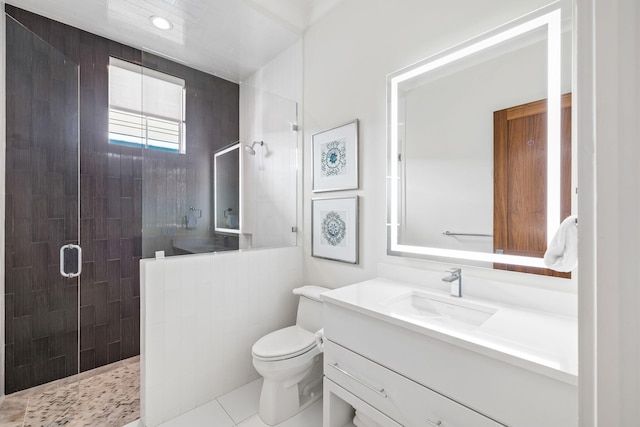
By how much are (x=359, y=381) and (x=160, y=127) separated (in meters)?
1.92

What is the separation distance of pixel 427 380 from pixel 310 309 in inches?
43.6

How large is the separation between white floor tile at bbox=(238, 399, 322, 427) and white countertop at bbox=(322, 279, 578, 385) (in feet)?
2.90

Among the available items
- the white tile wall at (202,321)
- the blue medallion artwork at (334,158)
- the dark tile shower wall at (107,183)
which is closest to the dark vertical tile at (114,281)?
the dark tile shower wall at (107,183)

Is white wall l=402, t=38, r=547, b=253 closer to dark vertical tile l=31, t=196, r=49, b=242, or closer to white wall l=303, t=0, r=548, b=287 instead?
white wall l=303, t=0, r=548, b=287

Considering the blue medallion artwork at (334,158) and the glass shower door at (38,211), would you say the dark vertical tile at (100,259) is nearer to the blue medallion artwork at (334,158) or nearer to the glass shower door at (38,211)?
the glass shower door at (38,211)

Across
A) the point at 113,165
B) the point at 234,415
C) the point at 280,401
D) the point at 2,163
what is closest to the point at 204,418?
the point at 234,415

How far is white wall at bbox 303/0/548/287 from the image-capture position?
1.48 meters

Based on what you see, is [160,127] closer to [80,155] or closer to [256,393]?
[80,155]

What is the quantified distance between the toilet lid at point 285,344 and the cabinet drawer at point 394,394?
0.29m

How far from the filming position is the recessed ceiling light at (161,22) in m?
2.16

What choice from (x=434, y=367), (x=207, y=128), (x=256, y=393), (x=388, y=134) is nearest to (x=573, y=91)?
(x=388, y=134)

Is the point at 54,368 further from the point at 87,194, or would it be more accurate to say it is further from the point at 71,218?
the point at 87,194

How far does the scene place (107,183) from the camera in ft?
7.60
